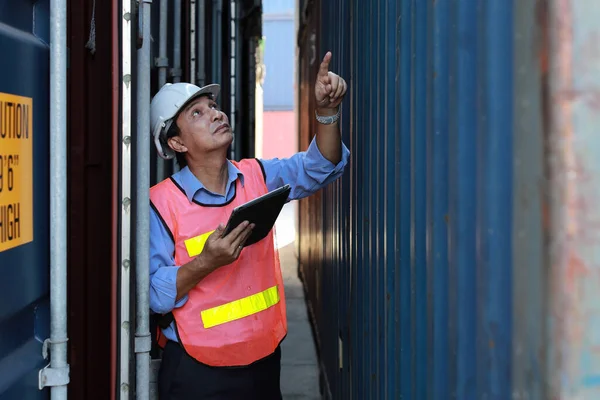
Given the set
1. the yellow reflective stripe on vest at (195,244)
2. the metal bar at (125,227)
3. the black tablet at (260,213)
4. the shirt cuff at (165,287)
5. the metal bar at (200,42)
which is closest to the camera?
the metal bar at (125,227)

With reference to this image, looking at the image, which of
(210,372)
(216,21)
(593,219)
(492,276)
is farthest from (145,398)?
(216,21)

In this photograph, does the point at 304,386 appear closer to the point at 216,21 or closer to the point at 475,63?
the point at 216,21

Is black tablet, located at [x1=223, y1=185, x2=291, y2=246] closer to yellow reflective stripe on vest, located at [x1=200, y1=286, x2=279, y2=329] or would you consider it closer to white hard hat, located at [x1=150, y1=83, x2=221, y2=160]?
yellow reflective stripe on vest, located at [x1=200, y1=286, x2=279, y2=329]

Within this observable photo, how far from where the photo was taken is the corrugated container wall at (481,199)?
942 mm

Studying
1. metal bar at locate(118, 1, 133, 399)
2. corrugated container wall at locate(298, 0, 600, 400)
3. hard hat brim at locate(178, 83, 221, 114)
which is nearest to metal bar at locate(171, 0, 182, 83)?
hard hat brim at locate(178, 83, 221, 114)

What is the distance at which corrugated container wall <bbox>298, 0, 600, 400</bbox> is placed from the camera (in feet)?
3.09

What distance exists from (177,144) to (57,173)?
114 centimetres

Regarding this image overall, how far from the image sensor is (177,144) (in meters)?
2.70

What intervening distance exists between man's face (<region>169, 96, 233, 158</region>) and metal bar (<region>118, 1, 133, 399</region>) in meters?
0.65

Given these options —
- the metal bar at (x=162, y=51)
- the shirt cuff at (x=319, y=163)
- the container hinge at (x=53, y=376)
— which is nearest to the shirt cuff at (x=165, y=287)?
the shirt cuff at (x=319, y=163)

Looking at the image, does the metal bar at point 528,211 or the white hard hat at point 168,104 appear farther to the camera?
the white hard hat at point 168,104

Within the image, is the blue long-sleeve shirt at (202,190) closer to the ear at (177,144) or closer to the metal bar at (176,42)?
the ear at (177,144)

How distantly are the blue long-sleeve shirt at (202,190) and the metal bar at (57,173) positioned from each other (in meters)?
0.82

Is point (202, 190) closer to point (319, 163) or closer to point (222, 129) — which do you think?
point (222, 129)
